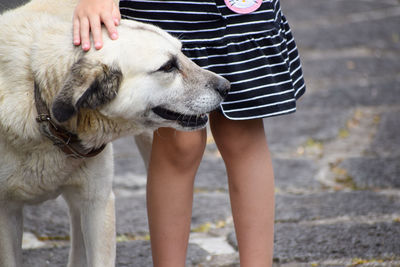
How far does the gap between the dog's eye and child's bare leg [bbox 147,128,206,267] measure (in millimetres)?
307

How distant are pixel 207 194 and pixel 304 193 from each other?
2.15ft

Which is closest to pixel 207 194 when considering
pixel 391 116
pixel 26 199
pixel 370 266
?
pixel 370 266

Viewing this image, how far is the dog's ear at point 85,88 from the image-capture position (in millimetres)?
2283

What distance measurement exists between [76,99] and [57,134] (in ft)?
0.68

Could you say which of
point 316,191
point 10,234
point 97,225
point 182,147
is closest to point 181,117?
point 182,147

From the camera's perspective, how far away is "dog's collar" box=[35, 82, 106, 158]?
2.39 metres

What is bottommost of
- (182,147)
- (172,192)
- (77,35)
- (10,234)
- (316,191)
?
(316,191)

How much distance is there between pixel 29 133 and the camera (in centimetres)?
242

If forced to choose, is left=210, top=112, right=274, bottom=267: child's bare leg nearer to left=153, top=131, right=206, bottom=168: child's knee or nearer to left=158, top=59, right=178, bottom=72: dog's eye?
left=153, top=131, right=206, bottom=168: child's knee

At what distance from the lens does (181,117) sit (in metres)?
2.56

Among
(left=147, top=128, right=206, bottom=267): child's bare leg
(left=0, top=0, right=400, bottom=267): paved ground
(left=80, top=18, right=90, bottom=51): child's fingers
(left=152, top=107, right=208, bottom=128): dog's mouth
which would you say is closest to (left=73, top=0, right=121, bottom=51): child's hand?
(left=80, top=18, right=90, bottom=51): child's fingers

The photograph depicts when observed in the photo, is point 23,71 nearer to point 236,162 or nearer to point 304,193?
point 236,162

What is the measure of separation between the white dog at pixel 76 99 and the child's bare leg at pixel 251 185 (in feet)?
0.53

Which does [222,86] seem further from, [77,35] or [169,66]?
[77,35]
